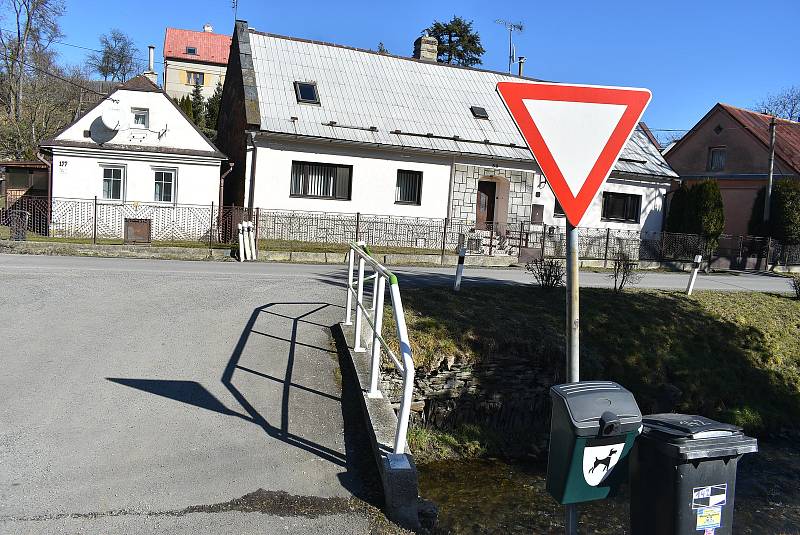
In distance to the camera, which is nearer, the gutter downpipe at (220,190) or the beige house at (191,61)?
the gutter downpipe at (220,190)

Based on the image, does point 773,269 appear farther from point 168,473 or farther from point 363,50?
point 168,473

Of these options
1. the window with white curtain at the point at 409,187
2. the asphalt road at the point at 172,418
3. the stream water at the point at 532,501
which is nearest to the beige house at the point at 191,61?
the window with white curtain at the point at 409,187

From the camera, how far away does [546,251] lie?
25297 mm

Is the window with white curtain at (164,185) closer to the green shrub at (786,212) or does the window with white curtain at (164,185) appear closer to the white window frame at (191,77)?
the green shrub at (786,212)

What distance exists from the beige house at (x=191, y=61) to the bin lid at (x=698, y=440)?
8310 cm

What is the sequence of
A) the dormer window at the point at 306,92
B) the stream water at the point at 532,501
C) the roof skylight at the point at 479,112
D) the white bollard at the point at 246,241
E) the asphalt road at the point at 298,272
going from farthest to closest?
the roof skylight at the point at 479,112
the dormer window at the point at 306,92
the white bollard at the point at 246,241
the asphalt road at the point at 298,272
the stream water at the point at 532,501

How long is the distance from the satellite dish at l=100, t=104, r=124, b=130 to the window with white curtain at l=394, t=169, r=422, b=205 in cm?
963

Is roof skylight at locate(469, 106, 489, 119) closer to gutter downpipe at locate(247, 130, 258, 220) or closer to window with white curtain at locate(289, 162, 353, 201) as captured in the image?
window with white curtain at locate(289, 162, 353, 201)

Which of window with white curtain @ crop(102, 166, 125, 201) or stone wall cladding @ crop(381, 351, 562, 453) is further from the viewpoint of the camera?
window with white curtain @ crop(102, 166, 125, 201)

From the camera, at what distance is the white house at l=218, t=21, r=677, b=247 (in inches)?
915

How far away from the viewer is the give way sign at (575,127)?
3.63 metres

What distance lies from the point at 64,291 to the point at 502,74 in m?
24.9

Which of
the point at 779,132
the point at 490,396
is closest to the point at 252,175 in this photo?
the point at 490,396

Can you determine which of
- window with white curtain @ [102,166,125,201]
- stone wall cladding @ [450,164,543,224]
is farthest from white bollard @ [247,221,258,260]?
stone wall cladding @ [450,164,543,224]
